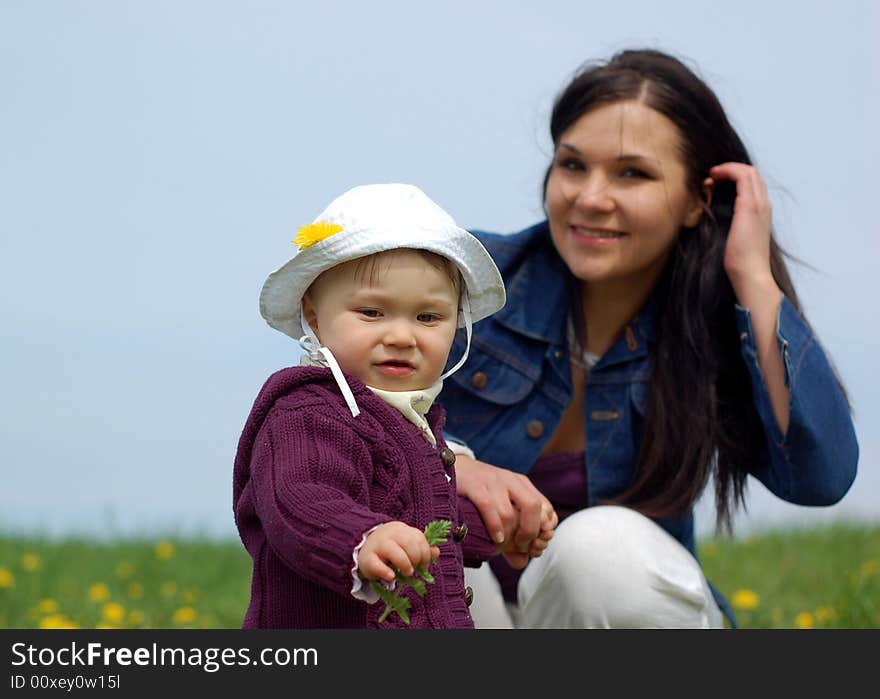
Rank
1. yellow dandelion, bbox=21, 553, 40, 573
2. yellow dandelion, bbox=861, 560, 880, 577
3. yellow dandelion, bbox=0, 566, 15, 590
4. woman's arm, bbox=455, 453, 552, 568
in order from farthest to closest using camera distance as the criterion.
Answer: yellow dandelion, bbox=21, 553, 40, 573 → yellow dandelion, bbox=861, 560, 880, 577 → yellow dandelion, bbox=0, 566, 15, 590 → woman's arm, bbox=455, 453, 552, 568

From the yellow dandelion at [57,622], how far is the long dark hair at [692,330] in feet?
4.67

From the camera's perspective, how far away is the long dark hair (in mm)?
2727

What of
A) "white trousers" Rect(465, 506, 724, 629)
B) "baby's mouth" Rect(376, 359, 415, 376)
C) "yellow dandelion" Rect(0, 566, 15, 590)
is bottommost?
"yellow dandelion" Rect(0, 566, 15, 590)

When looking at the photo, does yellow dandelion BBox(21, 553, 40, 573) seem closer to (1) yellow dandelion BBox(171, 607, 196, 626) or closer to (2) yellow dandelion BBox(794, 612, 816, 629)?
(1) yellow dandelion BBox(171, 607, 196, 626)

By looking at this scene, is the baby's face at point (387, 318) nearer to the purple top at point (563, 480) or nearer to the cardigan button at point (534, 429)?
the cardigan button at point (534, 429)

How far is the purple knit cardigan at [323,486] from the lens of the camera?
165cm

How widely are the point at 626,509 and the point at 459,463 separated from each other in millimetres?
512

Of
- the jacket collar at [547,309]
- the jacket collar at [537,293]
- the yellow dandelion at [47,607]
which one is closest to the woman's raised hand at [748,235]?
the jacket collar at [547,309]

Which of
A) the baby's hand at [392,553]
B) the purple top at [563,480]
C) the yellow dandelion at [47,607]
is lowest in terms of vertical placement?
the yellow dandelion at [47,607]

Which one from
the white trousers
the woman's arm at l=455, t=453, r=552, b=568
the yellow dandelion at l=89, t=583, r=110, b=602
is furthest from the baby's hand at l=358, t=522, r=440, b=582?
the yellow dandelion at l=89, t=583, r=110, b=602

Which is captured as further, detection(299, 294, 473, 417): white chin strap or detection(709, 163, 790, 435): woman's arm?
detection(709, 163, 790, 435): woman's arm

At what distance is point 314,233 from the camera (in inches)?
70.4

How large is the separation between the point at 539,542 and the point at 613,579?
45cm

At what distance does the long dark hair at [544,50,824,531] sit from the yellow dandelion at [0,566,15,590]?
205 centimetres
